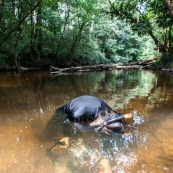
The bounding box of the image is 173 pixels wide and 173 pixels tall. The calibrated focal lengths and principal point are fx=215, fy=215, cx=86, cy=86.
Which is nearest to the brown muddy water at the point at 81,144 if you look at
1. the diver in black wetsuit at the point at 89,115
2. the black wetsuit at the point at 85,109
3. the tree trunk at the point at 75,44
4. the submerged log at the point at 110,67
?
the diver in black wetsuit at the point at 89,115

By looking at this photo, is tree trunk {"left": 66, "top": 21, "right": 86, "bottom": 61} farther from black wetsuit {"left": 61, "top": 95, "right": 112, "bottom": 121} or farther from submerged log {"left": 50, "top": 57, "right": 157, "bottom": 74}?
black wetsuit {"left": 61, "top": 95, "right": 112, "bottom": 121}

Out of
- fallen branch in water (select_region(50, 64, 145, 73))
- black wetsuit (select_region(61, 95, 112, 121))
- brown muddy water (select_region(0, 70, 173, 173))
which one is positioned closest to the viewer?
brown muddy water (select_region(0, 70, 173, 173))

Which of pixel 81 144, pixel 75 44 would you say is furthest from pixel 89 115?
pixel 75 44

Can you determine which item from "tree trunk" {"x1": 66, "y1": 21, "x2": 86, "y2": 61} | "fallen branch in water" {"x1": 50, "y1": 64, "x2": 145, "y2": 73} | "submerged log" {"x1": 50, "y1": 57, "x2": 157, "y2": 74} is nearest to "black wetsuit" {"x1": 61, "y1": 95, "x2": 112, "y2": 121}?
"fallen branch in water" {"x1": 50, "y1": 64, "x2": 145, "y2": 73}

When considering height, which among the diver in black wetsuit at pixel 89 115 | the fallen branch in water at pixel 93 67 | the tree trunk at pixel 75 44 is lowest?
the diver in black wetsuit at pixel 89 115

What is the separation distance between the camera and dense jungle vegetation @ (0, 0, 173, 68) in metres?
13.3

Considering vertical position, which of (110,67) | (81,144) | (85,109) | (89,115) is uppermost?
(110,67)

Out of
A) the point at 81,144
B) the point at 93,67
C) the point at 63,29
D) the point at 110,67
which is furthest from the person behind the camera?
the point at 63,29

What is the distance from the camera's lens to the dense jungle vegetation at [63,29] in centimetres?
1328

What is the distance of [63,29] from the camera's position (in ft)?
58.9

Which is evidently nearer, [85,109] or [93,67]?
[85,109]

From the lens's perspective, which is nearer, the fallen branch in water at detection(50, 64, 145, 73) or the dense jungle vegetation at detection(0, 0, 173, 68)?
the dense jungle vegetation at detection(0, 0, 173, 68)

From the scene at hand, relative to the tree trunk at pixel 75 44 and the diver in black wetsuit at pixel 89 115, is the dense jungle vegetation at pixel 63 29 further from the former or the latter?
the diver in black wetsuit at pixel 89 115

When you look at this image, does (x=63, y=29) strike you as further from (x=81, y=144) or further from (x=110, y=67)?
(x=81, y=144)
